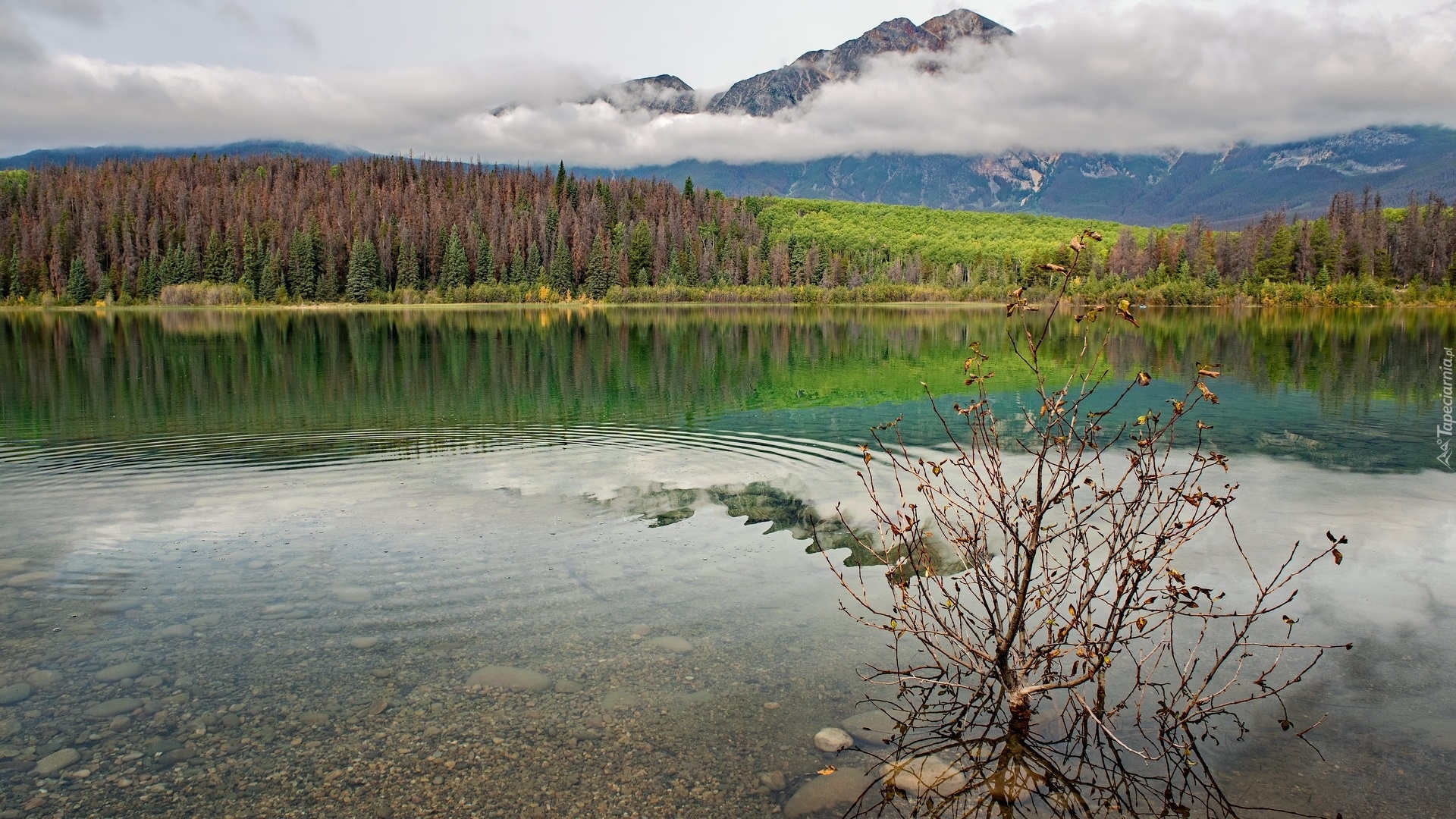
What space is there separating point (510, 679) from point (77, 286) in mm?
162985

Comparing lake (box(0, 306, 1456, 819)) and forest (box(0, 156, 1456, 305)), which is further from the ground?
forest (box(0, 156, 1456, 305))

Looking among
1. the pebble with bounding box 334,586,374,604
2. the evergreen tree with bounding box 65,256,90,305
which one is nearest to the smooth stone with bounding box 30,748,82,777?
the pebble with bounding box 334,586,374,604

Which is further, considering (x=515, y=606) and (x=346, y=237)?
(x=346, y=237)

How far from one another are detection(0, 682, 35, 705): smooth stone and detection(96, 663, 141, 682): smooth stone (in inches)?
19.4

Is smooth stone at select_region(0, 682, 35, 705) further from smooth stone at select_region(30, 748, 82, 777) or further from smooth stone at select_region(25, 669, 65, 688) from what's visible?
smooth stone at select_region(30, 748, 82, 777)

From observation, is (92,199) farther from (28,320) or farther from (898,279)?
(898,279)

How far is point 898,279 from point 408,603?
545ft

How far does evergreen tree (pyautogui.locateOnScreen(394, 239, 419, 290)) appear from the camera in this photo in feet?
479

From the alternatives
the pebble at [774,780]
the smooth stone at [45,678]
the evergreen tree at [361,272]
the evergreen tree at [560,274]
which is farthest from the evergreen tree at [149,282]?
the pebble at [774,780]

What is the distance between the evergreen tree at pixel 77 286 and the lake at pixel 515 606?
13660 cm

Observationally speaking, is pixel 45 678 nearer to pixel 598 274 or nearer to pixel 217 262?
pixel 598 274

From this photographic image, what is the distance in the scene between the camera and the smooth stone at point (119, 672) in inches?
315

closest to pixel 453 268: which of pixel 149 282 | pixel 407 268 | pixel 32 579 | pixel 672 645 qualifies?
pixel 407 268

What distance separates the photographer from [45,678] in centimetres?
797
